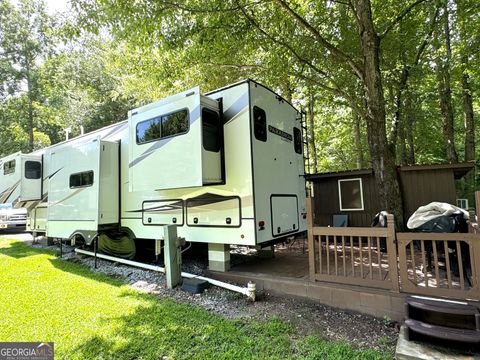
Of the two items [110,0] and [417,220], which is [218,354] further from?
[110,0]

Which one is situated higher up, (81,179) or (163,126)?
(163,126)

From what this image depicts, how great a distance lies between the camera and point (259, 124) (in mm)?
4996

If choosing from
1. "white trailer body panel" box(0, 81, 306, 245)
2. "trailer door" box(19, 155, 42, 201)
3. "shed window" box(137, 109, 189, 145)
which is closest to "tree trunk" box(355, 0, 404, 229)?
"white trailer body panel" box(0, 81, 306, 245)

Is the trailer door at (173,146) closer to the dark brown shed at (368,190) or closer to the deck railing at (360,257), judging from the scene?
the deck railing at (360,257)

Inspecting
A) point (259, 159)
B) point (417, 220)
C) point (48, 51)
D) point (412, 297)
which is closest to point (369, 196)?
point (417, 220)

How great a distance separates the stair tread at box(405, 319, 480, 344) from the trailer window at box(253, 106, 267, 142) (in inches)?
128

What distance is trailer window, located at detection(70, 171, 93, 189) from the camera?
21.3ft

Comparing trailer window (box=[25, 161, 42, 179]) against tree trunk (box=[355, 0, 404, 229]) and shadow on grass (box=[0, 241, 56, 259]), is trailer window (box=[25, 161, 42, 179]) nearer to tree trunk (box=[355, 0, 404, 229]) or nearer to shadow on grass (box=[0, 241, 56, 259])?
shadow on grass (box=[0, 241, 56, 259])

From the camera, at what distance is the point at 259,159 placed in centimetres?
485

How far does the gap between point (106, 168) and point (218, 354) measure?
4.84 m

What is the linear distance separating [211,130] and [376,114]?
3810mm

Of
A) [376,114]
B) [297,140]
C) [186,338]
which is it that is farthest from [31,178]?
[376,114]

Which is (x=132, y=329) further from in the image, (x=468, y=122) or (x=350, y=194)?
(x=468, y=122)

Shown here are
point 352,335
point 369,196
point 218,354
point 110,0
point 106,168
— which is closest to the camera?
point 218,354
